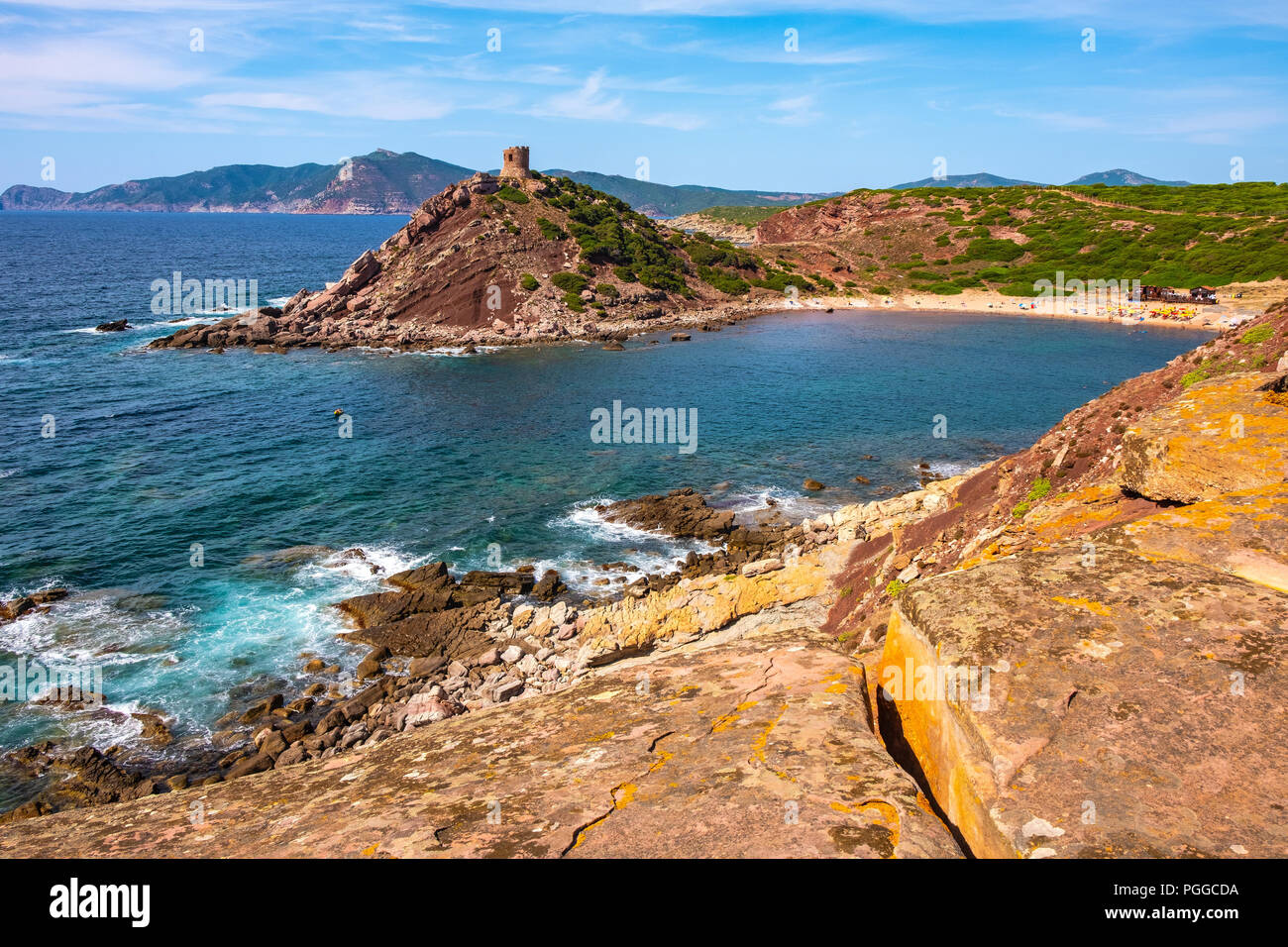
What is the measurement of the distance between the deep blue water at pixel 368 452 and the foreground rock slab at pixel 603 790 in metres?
20.5

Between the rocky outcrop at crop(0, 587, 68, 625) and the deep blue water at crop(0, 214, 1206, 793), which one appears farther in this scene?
the deep blue water at crop(0, 214, 1206, 793)

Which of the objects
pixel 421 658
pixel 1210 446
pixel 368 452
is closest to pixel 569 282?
pixel 368 452

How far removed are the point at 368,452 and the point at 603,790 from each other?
44922mm

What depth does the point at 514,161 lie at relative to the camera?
349 feet

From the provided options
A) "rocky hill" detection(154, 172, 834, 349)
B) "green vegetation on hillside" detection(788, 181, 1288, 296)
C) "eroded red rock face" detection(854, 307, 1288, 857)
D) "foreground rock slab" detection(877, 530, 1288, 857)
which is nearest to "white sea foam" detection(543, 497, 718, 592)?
"eroded red rock face" detection(854, 307, 1288, 857)

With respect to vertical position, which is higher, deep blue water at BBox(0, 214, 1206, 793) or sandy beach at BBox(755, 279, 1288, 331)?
sandy beach at BBox(755, 279, 1288, 331)

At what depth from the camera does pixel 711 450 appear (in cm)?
4831

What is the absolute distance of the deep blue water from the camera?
92.7ft

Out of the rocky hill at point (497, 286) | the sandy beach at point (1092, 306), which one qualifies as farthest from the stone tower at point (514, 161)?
the sandy beach at point (1092, 306)

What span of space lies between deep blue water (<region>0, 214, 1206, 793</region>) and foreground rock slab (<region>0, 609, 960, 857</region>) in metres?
20.5

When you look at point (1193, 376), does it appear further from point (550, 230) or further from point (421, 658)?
point (550, 230)

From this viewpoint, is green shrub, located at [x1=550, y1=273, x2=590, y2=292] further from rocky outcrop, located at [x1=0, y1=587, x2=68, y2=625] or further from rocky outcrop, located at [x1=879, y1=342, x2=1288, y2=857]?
rocky outcrop, located at [x1=879, y1=342, x2=1288, y2=857]

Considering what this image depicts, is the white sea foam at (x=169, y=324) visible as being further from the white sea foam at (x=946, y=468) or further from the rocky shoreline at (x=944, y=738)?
the rocky shoreline at (x=944, y=738)
